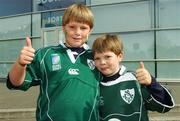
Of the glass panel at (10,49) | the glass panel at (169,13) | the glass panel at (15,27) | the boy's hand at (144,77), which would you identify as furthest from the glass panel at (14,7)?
the boy's hand at (144,77)

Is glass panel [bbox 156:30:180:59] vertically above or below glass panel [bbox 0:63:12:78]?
above

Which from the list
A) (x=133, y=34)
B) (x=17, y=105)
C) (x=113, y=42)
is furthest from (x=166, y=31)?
(x=113, y=42)

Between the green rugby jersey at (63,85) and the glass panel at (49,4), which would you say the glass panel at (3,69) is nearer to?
the glass panel at (49,4)

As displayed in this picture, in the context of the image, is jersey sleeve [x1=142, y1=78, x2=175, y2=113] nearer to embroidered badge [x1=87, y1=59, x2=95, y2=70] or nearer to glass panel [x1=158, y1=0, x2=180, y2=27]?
embroidered badge [x1=87, y1=59, x2=95, y2=70]

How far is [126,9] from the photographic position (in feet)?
51.4

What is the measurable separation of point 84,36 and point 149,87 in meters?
0.54

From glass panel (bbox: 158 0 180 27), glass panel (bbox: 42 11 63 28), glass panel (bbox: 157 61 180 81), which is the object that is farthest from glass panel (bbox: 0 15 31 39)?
glass panel (bbox: 157 61 180 81)

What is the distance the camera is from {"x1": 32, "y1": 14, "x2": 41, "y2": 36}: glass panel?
728 inches

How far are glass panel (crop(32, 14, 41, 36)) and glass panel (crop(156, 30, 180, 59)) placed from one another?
5.16 m

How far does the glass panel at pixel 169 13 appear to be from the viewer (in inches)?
581

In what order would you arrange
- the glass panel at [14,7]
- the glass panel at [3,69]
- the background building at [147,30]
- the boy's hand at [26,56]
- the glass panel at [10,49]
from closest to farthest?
the boy's hand at [26,56]
the background building at [147,30]
the glass panel at [10,49]
the glass panel at [14,7]
the glass panel at [3,69]

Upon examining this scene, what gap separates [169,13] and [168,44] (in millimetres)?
928

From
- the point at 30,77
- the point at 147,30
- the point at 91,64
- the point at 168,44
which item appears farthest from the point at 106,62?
the point at 147,30

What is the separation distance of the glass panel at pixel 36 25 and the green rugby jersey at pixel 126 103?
1531 centimetres
